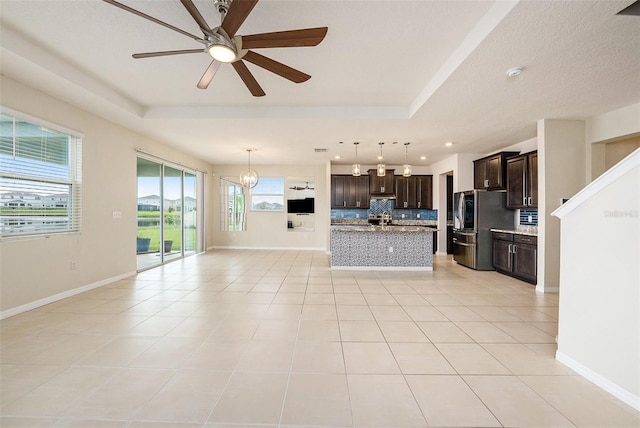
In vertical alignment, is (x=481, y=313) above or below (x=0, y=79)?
below

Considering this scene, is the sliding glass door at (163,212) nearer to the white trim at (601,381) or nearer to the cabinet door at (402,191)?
the cabinet door at (402,191)

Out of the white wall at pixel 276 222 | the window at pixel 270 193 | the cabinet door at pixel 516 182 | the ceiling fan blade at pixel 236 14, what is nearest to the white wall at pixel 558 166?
the cabinet door at pixel 516 182

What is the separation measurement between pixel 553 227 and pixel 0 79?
735cm

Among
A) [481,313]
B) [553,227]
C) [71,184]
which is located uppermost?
[71,184]

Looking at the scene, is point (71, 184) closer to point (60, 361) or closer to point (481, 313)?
point (60, 361)

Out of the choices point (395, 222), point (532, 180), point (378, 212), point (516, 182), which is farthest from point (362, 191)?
point (532, 180)

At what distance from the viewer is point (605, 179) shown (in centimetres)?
188

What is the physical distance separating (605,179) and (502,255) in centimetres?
407

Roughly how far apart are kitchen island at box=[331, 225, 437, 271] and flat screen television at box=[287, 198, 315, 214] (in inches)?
115

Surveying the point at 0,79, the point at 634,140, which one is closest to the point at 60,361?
the point at 0,79

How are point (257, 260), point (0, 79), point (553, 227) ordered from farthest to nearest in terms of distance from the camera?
point (257, 260), point (553, 227), point (0, 79)

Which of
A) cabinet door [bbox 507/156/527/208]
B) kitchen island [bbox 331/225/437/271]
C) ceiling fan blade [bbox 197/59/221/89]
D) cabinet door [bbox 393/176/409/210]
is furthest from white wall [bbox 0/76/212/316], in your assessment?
cabinet door [bbox 507/156/527/208]

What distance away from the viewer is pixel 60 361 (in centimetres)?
217

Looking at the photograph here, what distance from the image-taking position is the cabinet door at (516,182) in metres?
5.14
